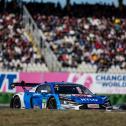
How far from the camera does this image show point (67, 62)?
1357 inches

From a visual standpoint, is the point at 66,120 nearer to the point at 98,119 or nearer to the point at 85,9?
the point at 98,119

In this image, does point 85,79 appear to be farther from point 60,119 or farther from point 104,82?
point 60,119

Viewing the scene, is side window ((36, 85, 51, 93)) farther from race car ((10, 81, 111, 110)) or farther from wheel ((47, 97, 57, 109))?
wheel ((47, 97, 57, 109))

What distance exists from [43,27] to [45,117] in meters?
26.4

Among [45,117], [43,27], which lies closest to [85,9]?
[43,27]

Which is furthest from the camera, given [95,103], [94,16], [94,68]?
[94,16]

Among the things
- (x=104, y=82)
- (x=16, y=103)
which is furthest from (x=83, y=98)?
(x=104, y=82)

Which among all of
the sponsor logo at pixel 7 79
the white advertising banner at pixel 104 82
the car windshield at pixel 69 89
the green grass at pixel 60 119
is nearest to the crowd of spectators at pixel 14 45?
the sponsor logo at pixel 7 79

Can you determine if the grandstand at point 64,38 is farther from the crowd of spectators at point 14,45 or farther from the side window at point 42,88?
the side window at point 42,88

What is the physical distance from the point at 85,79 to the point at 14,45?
784cm

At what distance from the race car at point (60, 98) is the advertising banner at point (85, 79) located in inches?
392

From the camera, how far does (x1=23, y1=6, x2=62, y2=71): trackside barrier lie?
33.5 m

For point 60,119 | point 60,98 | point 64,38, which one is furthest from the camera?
point 64,38

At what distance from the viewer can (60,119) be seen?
1290 centimetres
